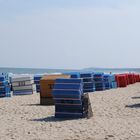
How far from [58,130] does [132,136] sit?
6.82ft

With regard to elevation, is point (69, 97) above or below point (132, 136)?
above

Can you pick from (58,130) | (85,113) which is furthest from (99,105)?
(58,130)

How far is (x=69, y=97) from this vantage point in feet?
43.6

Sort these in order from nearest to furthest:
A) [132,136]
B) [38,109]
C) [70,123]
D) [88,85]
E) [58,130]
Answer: [132,136] < [58,130] < [70,123] < [38,109] < [88,85]

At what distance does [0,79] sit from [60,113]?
1118cm

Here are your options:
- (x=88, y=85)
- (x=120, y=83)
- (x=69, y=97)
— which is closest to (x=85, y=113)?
(x=69, y=97)

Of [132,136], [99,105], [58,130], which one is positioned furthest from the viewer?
[99,105]

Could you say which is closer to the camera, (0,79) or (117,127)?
(117,127)

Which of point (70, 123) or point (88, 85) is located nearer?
point (70, 123)

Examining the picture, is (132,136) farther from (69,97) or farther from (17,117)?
(17,117)

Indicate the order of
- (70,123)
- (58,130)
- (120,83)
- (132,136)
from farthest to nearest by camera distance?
(120,83) < (70,123) < (58,130) < (132,136)

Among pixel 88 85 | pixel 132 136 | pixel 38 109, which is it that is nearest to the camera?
pixel 132 136

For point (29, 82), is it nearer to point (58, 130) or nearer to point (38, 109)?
point (38, 109)

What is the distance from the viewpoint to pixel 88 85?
2689 centimetres
